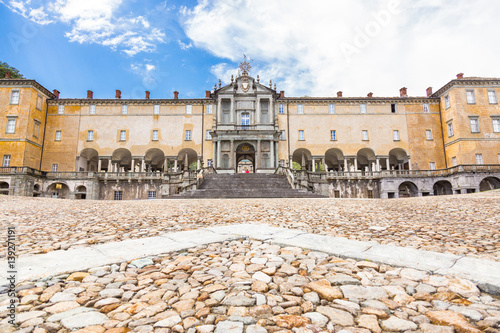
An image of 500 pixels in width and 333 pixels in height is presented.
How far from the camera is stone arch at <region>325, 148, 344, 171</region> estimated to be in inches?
1577

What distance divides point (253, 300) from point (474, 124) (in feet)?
146

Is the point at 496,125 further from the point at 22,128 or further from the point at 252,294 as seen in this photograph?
the point at 22,128

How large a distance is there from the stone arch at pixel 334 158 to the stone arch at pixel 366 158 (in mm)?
2951

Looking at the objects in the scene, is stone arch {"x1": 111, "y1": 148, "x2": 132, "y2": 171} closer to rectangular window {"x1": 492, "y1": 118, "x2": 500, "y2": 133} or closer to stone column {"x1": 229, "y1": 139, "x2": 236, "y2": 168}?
stone column {"x1": 229, "y1": 139, "x2": 236, "y2": 168}

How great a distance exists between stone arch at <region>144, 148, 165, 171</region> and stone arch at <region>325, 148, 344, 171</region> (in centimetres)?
2447

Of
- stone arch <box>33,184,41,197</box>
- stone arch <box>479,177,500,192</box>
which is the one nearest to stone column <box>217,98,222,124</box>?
stone arch <box>33,184,41,197</box>

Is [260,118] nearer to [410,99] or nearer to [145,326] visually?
[410,99]

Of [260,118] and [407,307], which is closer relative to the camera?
[407,307]

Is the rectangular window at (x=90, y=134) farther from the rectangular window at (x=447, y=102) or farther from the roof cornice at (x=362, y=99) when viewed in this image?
the rectangular window at (x=447, y=102)

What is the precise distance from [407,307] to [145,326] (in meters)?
1.90

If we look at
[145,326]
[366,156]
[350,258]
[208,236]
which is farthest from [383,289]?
[366,156]

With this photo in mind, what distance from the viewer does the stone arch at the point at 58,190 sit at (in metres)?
32.7

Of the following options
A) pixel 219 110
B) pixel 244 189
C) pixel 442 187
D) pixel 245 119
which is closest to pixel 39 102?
pixel 219 110

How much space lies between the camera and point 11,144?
34219 mm
